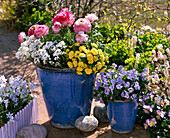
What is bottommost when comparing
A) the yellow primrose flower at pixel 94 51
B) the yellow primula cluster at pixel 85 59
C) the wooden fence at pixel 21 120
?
the wooden fence at pixel 21 120

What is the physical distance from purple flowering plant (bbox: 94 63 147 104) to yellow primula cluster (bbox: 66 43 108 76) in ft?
0.54

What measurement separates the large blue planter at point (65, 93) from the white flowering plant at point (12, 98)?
22cm

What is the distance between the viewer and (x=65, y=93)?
2.60m

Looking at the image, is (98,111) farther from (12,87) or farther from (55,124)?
(12,87)

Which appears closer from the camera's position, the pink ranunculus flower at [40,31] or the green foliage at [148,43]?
the pink ranunculus flower at [40,31]

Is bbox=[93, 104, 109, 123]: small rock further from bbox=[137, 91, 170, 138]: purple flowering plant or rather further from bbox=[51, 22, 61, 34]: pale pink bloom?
bbox=[51, 22, 61, 34]: pale pink bloom

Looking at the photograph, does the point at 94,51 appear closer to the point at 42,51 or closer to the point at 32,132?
the point at 42,51

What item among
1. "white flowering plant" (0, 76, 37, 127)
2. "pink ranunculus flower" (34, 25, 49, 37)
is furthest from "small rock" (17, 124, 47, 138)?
"pink ranunculus flower" (34, 25, 49, 37)

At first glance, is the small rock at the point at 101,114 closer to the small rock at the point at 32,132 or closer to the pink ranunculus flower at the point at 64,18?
the small rock at the point at 32,132

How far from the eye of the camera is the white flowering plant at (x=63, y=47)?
8.04 feet

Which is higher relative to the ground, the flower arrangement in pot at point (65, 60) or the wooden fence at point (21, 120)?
the flower arrangement in pot at point (65, 60)

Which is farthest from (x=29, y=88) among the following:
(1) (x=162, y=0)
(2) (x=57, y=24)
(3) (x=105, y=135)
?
(1) (x=162, y=0)

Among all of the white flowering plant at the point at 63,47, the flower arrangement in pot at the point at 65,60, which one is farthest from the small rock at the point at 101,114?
the white flowering plant at the point at 63,47

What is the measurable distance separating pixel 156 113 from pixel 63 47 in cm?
121
